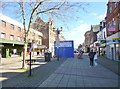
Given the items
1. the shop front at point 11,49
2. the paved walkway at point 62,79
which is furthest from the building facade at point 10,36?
the paved walkway at point 62,79

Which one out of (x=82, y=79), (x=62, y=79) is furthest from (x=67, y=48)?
(x=62, y=79)

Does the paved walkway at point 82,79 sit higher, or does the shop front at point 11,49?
the shop front at point 11,49

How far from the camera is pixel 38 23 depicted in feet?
69.4

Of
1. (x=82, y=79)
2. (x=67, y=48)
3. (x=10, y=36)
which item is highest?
(x=10, y=36)

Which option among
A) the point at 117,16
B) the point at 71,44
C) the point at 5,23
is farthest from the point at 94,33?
the point at 117,16

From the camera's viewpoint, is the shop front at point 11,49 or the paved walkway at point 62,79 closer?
the paved walkway at point 62,79

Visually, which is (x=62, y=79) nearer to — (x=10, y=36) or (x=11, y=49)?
(x=11, y=49)

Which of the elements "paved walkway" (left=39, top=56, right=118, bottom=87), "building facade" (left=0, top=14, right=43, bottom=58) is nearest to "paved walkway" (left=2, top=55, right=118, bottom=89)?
"paved walkway" (left=39, top=56, right=118, bottom=87)

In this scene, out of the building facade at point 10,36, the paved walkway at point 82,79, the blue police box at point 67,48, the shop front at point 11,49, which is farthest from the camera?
the blue police box at point 67,48

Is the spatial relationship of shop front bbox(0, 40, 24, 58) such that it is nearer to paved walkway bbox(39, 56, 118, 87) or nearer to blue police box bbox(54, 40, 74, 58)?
blue police box bbox(54, 40, 74, 58)

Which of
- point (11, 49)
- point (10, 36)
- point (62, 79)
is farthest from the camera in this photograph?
point (10, 36)

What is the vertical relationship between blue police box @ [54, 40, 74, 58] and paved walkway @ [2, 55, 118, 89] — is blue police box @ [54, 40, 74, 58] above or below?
above

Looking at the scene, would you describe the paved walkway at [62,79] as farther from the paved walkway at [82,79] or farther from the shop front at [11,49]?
the shop front at [11,49]

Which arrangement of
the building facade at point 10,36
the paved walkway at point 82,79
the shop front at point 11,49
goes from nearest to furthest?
the paved walkway at point 82,79 < the shop front at point 11,49 < the building facade at point 10,36
